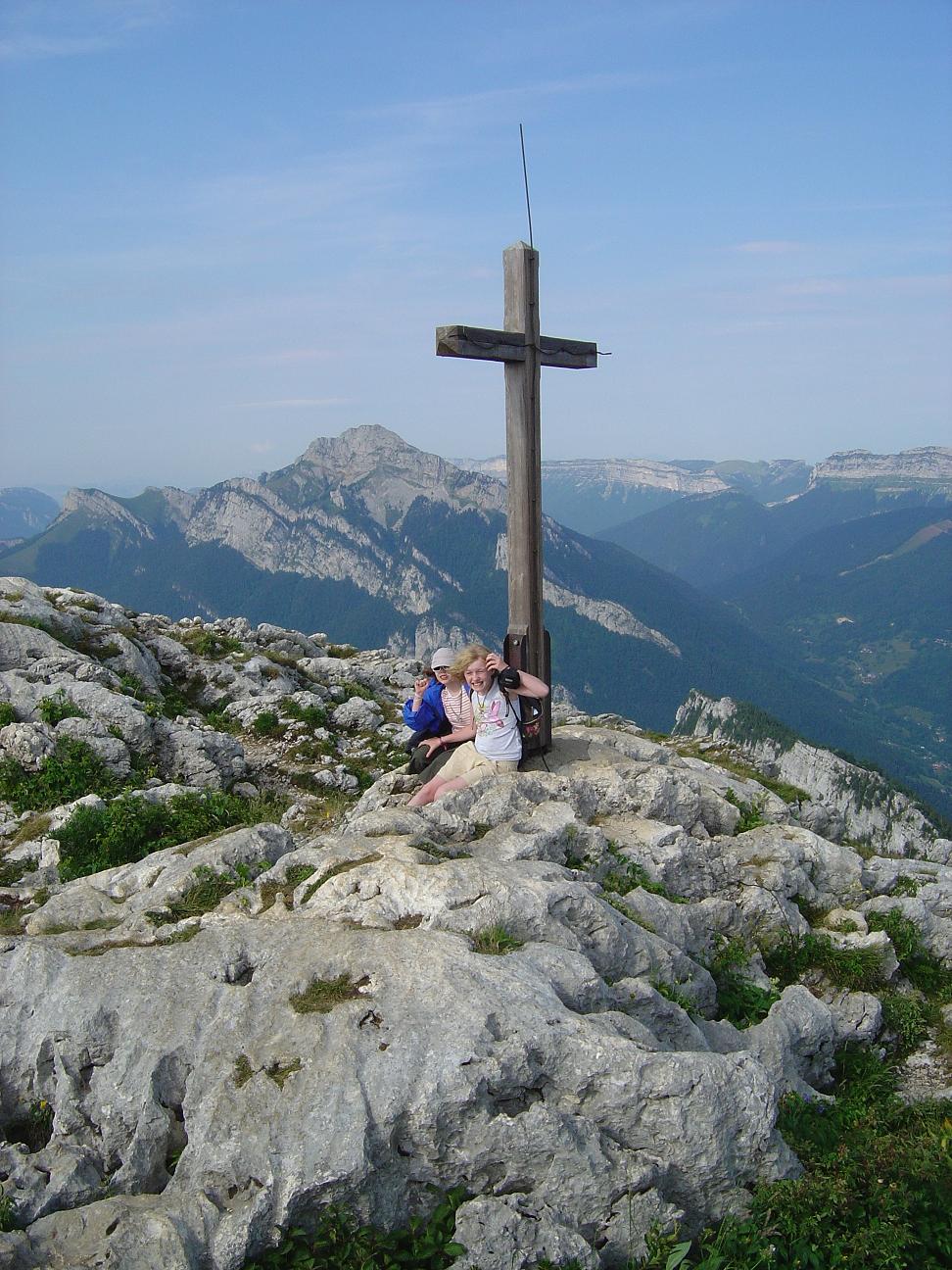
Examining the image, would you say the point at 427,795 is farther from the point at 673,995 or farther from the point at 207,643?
the point at 207,643

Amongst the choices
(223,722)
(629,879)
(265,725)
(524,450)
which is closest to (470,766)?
(629,879)

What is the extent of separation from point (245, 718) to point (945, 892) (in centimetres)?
1451

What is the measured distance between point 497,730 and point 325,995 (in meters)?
5.81

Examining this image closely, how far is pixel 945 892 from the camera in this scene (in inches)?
515

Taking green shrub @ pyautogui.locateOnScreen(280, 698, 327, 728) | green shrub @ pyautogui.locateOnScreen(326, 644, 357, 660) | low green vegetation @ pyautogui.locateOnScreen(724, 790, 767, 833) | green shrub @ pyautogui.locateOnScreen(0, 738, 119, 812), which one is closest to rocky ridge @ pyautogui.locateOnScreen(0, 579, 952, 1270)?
low green vegetation @ pyautogui.locateOnScreen(724, 790, 767, 833)

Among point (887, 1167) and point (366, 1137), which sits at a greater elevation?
point (366, 1137)

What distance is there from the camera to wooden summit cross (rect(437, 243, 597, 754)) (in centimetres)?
1270

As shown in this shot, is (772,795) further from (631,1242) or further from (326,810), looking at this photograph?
(631,1242)

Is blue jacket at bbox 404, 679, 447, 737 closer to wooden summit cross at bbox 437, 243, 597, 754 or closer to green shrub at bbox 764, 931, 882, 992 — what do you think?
wooden summit cross at bbox 437, 243, 597, 754

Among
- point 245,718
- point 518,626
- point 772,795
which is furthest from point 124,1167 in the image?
point 245,718

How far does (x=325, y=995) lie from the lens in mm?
7422

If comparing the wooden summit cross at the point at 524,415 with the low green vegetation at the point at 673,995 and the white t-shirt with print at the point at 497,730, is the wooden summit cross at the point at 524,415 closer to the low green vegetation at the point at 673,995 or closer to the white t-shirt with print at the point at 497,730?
the white t-shirt with print at the point at 497,730

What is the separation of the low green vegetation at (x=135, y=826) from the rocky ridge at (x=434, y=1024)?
0.39 meters

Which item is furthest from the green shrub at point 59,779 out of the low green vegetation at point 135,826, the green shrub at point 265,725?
the green shrub at point 265,725
